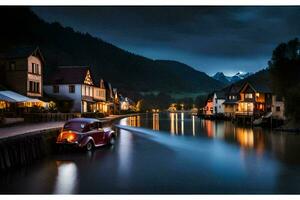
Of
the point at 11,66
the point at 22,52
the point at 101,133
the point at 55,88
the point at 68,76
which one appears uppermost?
the point at 22,52

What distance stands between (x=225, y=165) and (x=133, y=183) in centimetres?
614

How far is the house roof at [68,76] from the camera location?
50.0 metres

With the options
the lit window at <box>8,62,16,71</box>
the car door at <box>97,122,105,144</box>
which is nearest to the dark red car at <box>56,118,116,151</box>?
the car door at <box>97,122,105,144</box>

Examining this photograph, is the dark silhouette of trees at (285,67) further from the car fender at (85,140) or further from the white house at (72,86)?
the car fender at (85,140)

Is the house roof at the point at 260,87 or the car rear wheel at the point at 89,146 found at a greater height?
the house roof at the point at 260,87

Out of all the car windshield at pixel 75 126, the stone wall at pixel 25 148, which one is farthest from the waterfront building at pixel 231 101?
the stone wall at pixel 25 148

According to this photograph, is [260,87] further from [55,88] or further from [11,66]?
[11,66]

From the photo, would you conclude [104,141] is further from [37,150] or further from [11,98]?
[11,98]

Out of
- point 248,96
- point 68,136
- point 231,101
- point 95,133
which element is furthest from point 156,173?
point 231,101

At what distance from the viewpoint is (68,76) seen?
50.9 m

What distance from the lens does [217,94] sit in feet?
284

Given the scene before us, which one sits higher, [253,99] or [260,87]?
[260,87]
